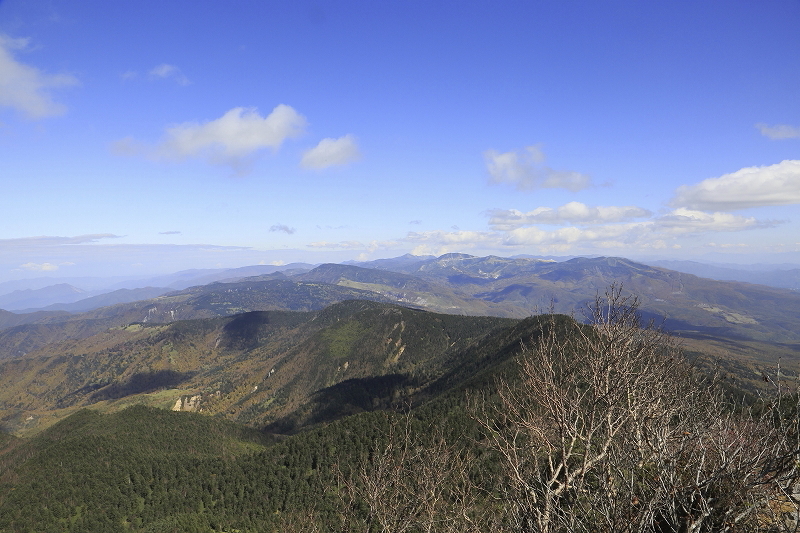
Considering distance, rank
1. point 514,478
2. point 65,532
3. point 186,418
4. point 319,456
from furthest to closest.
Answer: point 186,418 → point 319,456 → point 65,532 → point 514,478

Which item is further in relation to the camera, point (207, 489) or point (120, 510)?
point (207, 489)

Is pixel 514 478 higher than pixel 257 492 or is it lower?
higher

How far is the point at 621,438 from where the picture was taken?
19797mm

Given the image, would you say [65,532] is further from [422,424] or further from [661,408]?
[661,408]

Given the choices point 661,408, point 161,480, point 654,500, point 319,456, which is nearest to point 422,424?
point 319,456

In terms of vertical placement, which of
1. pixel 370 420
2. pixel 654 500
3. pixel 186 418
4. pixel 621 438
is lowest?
pixel 186 418

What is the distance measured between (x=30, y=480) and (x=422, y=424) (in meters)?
124

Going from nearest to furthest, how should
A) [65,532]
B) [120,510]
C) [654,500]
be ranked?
[654,500] → [65,532] → [120,510]

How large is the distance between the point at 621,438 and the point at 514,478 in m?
7.67

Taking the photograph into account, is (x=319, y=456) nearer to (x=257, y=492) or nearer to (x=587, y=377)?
(x=257, y=492)

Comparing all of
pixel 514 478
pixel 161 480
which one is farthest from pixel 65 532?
pixel 514 478

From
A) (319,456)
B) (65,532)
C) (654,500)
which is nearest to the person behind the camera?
(654,500)

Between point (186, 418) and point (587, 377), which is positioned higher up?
point (587, 377)

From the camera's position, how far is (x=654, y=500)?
11.5 metres
